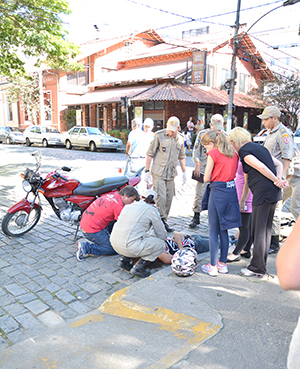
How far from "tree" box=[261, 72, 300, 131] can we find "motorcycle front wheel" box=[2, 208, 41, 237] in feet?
73.5

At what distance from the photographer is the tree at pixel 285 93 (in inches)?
905

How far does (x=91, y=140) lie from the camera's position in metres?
20.0

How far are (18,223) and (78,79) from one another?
28.3 m

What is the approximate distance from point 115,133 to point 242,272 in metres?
22.2

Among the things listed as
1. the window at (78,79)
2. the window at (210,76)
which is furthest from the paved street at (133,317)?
the window at (78,79)

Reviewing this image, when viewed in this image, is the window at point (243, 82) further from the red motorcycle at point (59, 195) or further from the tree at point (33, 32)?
the red motorcycle at point (59, 195)

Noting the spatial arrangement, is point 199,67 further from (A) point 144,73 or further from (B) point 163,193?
Result: (B) point 163,193

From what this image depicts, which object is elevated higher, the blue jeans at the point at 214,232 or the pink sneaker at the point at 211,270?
the blue jeans at the point at 214,232

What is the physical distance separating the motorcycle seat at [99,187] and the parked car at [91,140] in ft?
47.7

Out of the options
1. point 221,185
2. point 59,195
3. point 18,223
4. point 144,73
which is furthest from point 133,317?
point 144,73

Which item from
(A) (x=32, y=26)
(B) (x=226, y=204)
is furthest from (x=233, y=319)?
(A) (x=32, y=26)

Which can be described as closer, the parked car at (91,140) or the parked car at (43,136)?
the parked car at (91,140)

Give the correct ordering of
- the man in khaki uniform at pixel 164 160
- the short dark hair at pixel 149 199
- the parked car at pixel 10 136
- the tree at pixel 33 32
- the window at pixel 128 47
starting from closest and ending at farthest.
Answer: the short dark hair at pixel 149 199 → the man in khaki uniform at pixel 164 160 → the tree at pixel 33 32 → the parked car at pixel 10 136 → the window at pixel 128 47

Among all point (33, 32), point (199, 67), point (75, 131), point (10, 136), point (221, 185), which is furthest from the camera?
point (10, 136)
